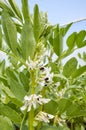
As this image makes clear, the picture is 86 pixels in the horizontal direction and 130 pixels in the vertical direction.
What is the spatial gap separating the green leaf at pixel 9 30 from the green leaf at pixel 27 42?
2 centimetres

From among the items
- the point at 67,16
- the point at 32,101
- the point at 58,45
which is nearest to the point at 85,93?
the point at 58,45

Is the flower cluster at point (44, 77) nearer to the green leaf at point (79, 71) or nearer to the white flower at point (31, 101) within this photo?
the white flower at point (31, 101)

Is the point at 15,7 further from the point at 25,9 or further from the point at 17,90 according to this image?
the point at 17,90

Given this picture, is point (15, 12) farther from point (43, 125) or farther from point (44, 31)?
point (43, 125)

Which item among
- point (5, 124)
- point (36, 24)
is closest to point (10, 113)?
point (5, 124)

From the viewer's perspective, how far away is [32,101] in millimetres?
358

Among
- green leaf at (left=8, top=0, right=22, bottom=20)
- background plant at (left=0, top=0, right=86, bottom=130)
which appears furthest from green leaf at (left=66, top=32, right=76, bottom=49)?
green leaf at (left=8, top=0, right=22, bottom=20)

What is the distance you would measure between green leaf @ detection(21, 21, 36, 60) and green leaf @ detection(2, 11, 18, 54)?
0.02 meters

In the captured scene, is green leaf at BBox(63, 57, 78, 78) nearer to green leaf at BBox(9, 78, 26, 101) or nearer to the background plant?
the background plant

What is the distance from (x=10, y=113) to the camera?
399 mm

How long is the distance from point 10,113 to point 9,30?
12 cm

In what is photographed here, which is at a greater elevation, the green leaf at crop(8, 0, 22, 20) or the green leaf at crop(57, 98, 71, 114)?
the green leaf at crop(8, 0, 22, 20)

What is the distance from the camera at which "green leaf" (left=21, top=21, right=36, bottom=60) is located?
400 mm

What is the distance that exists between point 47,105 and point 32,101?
5 cm
